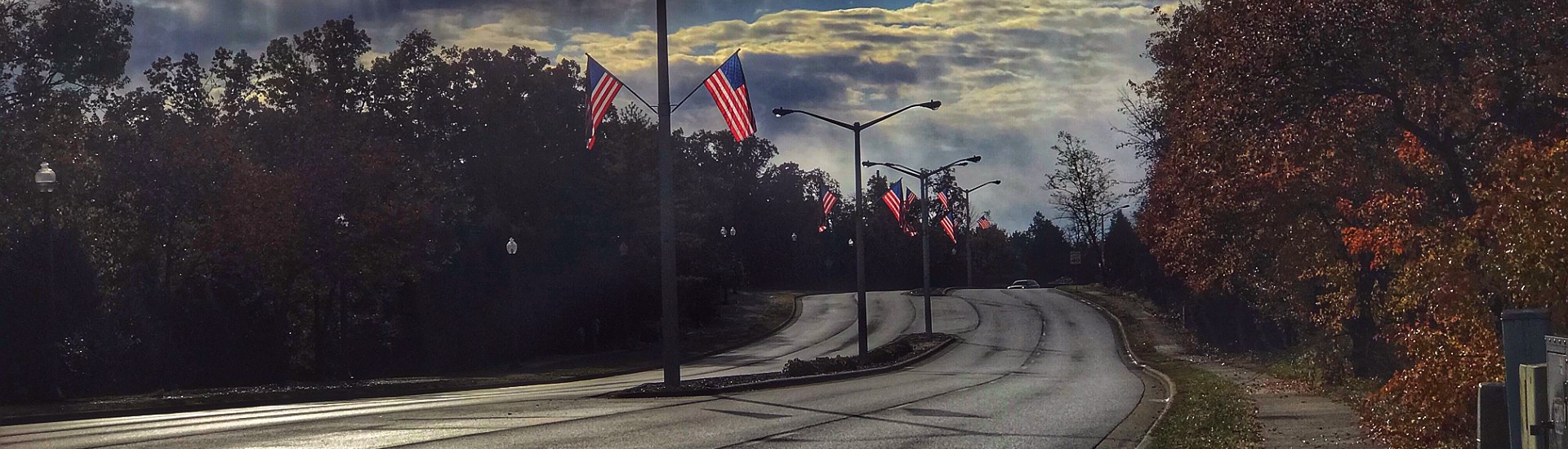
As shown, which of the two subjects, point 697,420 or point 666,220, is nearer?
point 697,420

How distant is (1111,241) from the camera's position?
3634 inches

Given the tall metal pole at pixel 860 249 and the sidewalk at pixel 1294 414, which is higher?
the tall metal pole at pixel 860 249

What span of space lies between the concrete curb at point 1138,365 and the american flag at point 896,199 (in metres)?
10.2

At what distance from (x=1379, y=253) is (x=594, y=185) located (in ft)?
178

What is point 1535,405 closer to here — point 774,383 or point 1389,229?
point 1389,229

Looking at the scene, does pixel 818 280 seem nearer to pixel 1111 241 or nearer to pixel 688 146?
pixel 688 146

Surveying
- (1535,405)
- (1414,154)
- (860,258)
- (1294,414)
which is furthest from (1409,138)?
(860,258)

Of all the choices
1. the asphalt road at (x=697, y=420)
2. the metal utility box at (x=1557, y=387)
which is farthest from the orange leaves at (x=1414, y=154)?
the metal utility box at (x=1557, y=387)

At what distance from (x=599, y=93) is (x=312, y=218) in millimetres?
21387

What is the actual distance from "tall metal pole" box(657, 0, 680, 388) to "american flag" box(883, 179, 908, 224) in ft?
76.3

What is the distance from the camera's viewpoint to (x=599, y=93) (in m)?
28.5

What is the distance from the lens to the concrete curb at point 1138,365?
764 inches

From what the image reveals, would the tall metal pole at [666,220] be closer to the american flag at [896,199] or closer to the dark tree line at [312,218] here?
the dark tree line at [312,218]

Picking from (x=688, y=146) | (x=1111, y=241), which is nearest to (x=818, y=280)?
(x=688, y=146)
